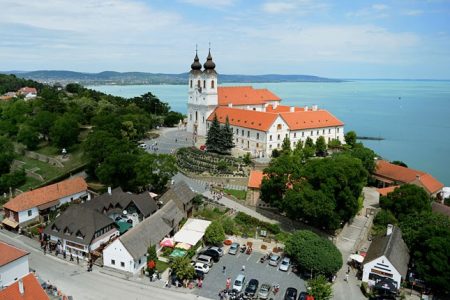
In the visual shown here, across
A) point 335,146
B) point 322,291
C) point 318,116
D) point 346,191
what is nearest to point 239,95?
point 318,116

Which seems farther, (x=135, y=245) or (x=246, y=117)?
(x=246, y=117)

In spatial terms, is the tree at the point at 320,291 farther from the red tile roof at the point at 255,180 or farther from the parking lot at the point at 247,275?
the red tile roof at the point at 255,180

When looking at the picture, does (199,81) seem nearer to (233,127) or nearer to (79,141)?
(233,127)

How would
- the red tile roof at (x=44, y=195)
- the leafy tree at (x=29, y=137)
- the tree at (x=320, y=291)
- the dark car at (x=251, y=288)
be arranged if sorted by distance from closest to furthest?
the tree at (x=320, y=291) < the dark car at (x=251, y=288) < the red tile roof at (x=44, y=195) < the leafy tree at (x=29, y=137)

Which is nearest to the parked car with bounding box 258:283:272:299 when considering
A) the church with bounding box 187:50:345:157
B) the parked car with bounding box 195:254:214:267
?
the parked car with bounding box 195:254:214:267

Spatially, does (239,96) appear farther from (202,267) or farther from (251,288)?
(251,288)

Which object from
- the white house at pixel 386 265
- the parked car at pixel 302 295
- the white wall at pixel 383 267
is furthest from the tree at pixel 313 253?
the parked car at pixel 302 295

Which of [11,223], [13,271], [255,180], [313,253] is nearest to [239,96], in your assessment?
[255,180]
